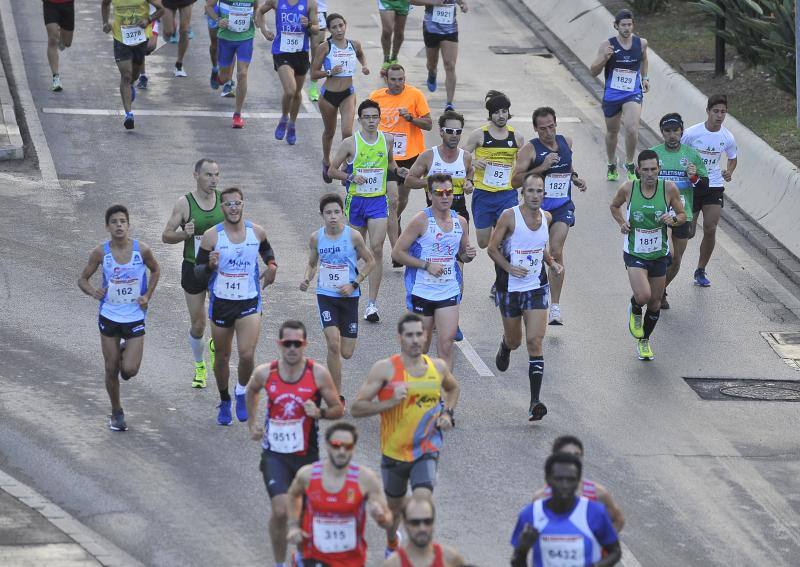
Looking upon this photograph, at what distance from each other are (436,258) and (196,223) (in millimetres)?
2012

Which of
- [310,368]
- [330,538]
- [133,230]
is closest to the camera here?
[330,538]

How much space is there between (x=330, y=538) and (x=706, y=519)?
12.9ft

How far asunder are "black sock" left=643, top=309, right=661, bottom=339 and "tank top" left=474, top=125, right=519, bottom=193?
2010mm

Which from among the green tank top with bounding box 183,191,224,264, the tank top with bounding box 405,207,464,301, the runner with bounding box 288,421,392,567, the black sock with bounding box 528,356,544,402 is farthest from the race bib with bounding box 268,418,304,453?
the black sock with bounding box 528,356,544,402

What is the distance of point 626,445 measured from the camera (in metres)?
14.1

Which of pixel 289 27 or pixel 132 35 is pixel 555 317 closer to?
pixel 289 27

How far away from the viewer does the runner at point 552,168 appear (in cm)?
1650

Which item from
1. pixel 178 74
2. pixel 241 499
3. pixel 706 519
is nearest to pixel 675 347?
pixel 706 519

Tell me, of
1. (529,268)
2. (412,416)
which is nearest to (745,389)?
(529,268)

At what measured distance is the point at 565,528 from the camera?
30.6 feet

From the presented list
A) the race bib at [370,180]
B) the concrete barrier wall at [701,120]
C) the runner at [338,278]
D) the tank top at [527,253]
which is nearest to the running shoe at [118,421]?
the runner at [338,278]

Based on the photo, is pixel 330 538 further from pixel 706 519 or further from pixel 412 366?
pixel 706 519

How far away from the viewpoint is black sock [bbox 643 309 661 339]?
628 inches

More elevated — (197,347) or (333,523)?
(333,523)
